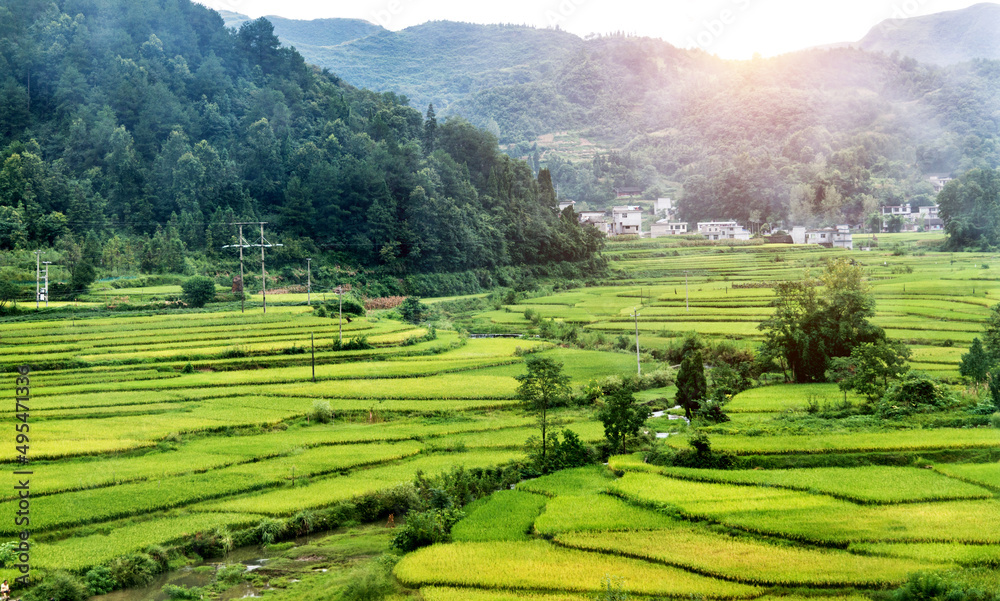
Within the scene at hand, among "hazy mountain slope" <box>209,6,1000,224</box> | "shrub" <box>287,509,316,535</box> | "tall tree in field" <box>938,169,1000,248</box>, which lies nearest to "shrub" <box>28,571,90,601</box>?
"shrub" <box>287,509,316,535</box>

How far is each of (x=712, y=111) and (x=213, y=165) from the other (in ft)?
123

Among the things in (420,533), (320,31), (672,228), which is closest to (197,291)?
(420,533)

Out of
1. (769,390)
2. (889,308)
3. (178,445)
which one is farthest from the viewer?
(889,308)

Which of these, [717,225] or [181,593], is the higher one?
[717,225]

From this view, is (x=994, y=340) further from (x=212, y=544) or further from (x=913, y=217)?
(x=913, y=217)

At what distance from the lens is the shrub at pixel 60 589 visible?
10625mm

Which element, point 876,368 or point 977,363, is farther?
point 876,368

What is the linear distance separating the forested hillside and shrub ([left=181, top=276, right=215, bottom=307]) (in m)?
29.7

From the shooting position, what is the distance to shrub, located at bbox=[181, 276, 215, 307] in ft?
109

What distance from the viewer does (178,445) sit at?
1780cm

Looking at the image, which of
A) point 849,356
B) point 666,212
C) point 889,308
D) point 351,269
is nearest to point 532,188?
point 666,212

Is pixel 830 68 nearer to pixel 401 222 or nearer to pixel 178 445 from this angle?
pixel 401 222

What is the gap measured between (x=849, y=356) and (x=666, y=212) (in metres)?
29.2

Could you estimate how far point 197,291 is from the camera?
1307 inches
